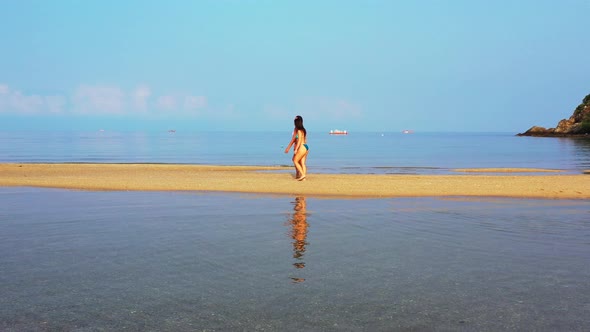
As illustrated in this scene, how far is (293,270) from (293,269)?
70 mm

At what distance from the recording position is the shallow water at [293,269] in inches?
256

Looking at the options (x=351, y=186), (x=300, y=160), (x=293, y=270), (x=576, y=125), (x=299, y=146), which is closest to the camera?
(x=293, y=270)

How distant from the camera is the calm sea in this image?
649cm

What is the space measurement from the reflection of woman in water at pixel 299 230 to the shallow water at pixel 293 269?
50 mm

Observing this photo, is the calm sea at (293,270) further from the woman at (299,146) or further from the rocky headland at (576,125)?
the rocky headland at (576,125)

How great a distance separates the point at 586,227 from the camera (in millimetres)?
12992

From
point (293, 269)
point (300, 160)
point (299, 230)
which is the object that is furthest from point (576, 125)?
point (293, 269)

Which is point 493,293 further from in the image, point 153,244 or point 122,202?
point 122,202

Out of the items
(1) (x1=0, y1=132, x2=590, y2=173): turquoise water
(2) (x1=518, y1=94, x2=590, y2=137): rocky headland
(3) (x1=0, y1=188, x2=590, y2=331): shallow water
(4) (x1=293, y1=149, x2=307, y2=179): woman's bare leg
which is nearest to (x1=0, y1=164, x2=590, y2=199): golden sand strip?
(4) (x1=293, y1=149, x2=307, y2=179): woman's bare leg

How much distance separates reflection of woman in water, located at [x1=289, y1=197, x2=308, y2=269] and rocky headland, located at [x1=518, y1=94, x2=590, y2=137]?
142m

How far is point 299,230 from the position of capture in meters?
12.5

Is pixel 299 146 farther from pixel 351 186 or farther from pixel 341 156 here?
pixel 341 156

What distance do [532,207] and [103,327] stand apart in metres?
14.5

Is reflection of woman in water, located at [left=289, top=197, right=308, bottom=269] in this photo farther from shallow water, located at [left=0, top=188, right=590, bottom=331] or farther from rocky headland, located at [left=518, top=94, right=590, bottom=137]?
rocky headland, located at [left=518, top=94, right=590, bottom=137]
